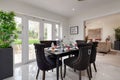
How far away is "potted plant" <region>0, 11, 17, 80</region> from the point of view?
240 cm

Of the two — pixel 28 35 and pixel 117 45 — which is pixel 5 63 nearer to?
pixel 28 35

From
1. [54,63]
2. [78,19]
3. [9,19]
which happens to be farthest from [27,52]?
[78,19]

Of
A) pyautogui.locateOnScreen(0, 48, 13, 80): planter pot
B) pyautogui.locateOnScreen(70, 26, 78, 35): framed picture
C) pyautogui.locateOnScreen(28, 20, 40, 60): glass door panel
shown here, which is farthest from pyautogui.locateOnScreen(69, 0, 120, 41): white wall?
pyautogui.locateOnScreen(0, 48, 13, 80): planter pot

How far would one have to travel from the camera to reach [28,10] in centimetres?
367

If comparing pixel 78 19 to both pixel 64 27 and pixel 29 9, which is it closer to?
pixel 64 27

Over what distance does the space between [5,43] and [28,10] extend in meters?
1.73

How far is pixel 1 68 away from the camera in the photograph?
7.81 ft

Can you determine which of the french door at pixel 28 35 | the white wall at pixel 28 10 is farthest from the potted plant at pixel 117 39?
the french door at pixel 28 35

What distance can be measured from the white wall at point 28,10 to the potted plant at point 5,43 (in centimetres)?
73

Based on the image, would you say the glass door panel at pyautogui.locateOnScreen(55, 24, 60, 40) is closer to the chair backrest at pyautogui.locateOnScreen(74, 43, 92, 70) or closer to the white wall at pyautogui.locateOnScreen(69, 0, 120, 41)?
the white wall at pyautogui.locateOnScreen(69, 0, 120, 41)

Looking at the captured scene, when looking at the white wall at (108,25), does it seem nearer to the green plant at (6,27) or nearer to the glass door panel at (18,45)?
the glass door panel at (18,45)

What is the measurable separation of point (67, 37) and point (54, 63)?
3.47 metres

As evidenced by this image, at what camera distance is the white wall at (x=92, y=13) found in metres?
3.41

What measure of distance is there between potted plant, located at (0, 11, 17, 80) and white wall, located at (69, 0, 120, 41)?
10.7 feet
